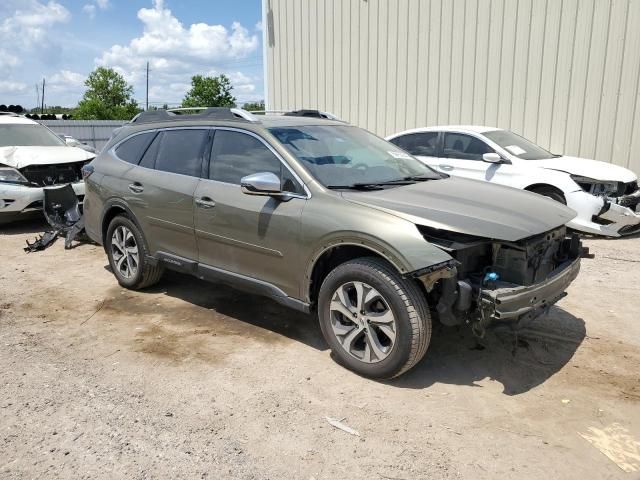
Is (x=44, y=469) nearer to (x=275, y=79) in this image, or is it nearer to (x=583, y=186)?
(x=583, y=186)

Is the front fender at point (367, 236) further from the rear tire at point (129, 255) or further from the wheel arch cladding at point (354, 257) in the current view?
the rear tire at point (129, 255)

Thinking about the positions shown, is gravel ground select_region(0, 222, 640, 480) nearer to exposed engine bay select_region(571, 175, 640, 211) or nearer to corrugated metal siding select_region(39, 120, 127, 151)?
exposed engine bay select_region(571, 175, 640, 211)

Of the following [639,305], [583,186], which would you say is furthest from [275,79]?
[639,305]

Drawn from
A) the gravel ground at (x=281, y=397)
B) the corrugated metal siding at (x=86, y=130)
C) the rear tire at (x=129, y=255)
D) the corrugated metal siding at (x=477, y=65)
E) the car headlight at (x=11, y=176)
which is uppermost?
the corrugated metal siding at (x=477, y=65)

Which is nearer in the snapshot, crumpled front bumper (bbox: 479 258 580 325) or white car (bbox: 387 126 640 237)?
crumpled front bumper (bbox: 479 258 580 325)

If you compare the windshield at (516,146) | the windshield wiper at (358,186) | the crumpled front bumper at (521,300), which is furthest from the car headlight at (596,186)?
the windshield wiper at (358,186)

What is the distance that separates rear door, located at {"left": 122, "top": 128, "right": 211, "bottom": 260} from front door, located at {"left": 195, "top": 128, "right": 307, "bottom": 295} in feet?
0.51

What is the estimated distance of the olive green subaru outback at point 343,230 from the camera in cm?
343

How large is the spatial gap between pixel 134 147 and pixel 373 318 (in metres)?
3.30

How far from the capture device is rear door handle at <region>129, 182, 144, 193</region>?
17.1 feet

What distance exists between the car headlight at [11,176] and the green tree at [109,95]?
31072 millimetres

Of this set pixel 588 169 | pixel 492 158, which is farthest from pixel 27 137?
pixel 588 169

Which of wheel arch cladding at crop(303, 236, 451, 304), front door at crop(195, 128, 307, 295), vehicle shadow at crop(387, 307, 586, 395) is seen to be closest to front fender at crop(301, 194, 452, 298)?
wheel arch cladding at crop(303, 236, 451, 304)

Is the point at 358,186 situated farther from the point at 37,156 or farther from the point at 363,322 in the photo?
the point at 37,156
